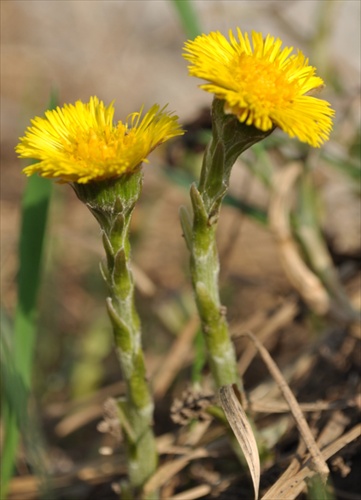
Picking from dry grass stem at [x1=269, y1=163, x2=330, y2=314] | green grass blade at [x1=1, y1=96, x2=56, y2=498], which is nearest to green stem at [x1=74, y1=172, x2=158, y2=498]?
green grass blade at [x1=1, y1=96, x2=56, y2=498]

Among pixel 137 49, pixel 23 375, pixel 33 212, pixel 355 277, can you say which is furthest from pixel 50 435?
pixel 137 49

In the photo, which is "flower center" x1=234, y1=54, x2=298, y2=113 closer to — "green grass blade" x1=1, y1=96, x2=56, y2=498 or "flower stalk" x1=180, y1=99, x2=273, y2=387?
"flower stalk" x1=180, y1=99, x2=273, y2=387

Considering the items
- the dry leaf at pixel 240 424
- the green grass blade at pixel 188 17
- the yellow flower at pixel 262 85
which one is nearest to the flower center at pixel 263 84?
the yellow flower at pixel 262 85

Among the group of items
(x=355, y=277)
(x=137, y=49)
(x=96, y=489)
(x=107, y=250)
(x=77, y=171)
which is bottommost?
(x=96, y=489)

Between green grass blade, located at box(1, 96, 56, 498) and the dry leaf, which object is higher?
green grass blade, located at box(1, 96, 56, 498)

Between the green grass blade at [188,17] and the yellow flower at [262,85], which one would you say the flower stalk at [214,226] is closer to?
the yellow flower at [262,85]

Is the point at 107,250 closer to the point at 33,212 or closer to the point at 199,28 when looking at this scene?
the point at 33,212
